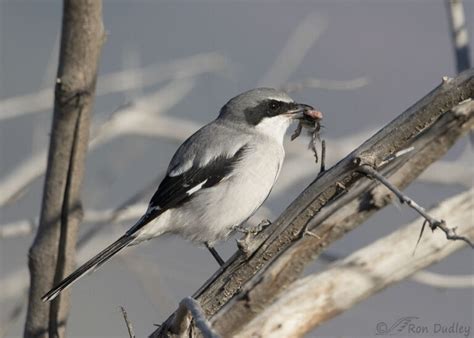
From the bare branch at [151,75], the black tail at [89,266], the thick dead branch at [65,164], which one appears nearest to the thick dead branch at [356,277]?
the black tail at [89,266]

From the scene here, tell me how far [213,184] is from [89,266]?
745 mm

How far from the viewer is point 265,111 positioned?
3969mm

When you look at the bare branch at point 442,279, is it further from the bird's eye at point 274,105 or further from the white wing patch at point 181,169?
the bird's eye at point 274,105

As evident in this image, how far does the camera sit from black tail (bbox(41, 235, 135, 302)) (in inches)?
119

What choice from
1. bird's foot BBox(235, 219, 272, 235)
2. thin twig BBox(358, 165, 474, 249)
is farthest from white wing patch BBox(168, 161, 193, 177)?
thin twig BBox(358, 165, 474, 249)

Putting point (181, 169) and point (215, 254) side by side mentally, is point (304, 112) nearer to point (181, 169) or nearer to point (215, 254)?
point (181, 169)

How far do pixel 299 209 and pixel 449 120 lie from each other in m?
0.48

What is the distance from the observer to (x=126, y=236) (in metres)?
3.50

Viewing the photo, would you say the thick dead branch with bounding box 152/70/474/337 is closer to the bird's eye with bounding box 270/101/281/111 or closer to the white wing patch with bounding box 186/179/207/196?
the white wing patch with bounding box 186/179/207/196

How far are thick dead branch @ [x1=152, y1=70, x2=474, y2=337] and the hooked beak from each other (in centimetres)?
113

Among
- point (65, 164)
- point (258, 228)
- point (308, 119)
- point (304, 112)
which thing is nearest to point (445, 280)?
point (258, 228)

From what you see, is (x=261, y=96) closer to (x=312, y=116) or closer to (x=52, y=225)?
(x=312, y=116)

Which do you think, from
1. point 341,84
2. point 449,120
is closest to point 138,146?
point 341,84

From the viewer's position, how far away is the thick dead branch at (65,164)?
3.02 metres
